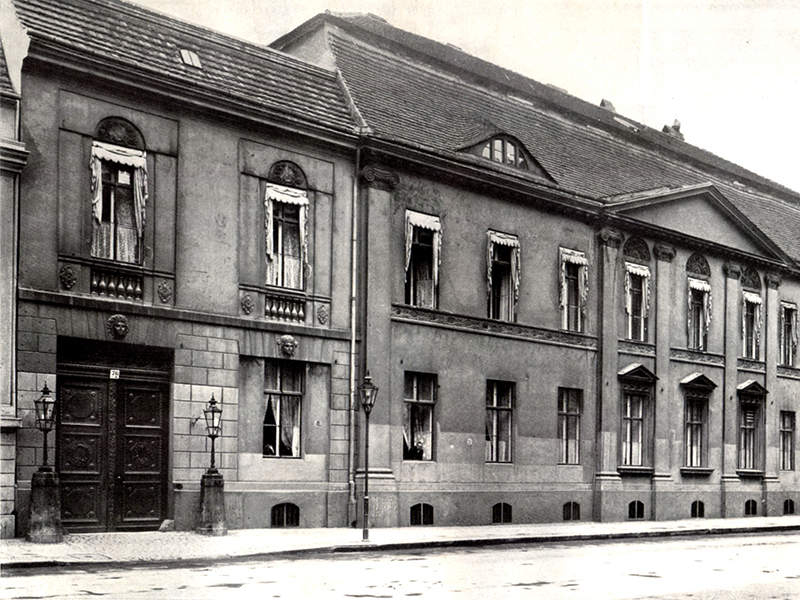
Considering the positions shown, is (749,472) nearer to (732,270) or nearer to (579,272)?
(732,270)

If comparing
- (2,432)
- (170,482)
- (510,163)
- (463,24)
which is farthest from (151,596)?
(510,163)

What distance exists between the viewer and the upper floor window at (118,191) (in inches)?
766

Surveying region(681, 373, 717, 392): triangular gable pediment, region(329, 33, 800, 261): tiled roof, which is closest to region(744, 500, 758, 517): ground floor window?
region(681, 373, 717, 392): triangular gable pediment

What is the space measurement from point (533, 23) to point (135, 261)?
27.3 feet

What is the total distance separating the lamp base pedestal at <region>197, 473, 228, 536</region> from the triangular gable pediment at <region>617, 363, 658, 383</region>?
14.0 m

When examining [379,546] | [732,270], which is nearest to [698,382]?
[732,270]

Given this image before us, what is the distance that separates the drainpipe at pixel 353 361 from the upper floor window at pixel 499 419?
4.40m

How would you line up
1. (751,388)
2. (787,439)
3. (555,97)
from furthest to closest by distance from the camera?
(787,439) < (555,97) < (751,388)

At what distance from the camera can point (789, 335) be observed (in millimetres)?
37438

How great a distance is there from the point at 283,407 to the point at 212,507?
11.0 ft

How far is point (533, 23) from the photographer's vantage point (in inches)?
717

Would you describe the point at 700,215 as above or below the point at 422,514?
above

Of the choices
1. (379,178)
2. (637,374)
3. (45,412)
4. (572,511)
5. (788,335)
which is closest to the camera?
(45,412)

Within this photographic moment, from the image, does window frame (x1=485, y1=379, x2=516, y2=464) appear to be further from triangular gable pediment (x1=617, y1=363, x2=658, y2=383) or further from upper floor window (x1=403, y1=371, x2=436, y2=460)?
triangular gable pediment (x1=617, y1=363, x2=658, y2=383)
